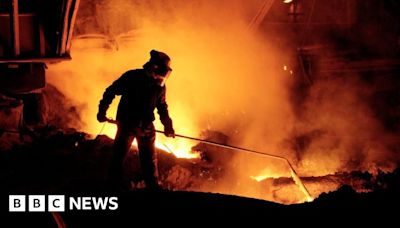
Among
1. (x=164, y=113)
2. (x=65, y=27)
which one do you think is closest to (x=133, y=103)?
(x=164, y=113)

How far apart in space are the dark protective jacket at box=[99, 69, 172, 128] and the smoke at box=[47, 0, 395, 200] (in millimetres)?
4105

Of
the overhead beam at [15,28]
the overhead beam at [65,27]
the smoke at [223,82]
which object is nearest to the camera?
the overhead beam at [65,27]

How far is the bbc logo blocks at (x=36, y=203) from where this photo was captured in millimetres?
4359

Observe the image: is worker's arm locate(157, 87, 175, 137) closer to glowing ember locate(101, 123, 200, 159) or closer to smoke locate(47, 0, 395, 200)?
glowing ember locate(101, 123, 200, 159)

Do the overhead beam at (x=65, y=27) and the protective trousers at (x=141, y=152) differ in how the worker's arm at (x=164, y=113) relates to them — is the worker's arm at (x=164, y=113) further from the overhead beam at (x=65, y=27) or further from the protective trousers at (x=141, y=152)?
the overhead beam at (x=65, y=27)

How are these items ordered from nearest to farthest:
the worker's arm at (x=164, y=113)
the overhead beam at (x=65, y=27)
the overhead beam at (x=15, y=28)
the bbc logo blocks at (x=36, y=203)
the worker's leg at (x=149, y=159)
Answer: the bbc logo blocks at (x=36, y=203) → the worker's leg at (x=149, y=159) → the worker's arm at (x=164, y=113) → the overhead beam at (x=65, y=27) → the overhead beam at (x=15, y=28)

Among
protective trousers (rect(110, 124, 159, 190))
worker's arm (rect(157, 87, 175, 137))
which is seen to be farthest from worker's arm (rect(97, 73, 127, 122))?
worker's arm (rect(157, 87, 175, 137))

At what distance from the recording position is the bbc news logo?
4387mm

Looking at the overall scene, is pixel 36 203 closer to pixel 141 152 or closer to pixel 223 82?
pixel 141 152

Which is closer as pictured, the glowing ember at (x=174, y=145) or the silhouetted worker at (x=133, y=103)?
the silhouetted worker at (x=133, y=103)

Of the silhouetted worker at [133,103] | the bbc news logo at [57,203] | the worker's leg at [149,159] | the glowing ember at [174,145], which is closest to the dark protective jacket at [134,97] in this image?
the silhouetted worker at [133,103]

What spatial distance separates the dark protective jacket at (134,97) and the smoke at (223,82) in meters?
4.11

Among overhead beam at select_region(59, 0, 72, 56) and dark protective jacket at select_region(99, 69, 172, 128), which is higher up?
overhead beam at select_region(59, 0, 72, 56)

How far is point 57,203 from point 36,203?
0.22 meters
